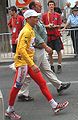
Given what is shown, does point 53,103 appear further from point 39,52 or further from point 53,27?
point 53,27

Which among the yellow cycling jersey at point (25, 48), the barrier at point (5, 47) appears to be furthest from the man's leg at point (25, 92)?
the barrier at point (5, 47)

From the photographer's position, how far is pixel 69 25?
1391cm

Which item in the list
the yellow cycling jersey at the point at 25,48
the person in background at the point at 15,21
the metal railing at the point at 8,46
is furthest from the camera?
the metal railing at the point at 8,46

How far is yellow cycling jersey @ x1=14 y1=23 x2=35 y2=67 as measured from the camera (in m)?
7.16

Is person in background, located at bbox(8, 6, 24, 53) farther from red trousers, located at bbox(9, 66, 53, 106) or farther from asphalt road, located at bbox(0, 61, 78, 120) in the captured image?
red trousers, located at bbox(9, 66, 53, 106)

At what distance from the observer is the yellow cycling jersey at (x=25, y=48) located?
7160mm

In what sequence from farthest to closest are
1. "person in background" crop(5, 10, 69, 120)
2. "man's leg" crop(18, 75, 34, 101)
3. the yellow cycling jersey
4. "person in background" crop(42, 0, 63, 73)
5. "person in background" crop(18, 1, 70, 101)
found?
"person in background" crop(42, 0, 63, 73) < "man's leg" crop(18, 75, 34, 101) < "person in background" crop(18, 1, 70, 101) < "person in background" crop(5, 10, 69, 120) < the yellow cycling jersey

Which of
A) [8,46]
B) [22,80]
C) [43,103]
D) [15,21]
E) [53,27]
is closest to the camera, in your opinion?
[22,80]

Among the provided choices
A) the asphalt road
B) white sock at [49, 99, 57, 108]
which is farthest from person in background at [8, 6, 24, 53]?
white sock at [49, 99, 57, 108]

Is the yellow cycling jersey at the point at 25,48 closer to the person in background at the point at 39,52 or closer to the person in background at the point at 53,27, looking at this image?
the person in background at the point at 39,52

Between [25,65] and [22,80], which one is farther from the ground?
[25,65]

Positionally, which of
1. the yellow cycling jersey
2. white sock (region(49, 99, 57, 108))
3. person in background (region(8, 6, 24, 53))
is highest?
the yellow cycling jersey

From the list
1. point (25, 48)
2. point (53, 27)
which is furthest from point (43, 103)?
point (53, 27)

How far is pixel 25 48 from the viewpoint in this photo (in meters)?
7.24
